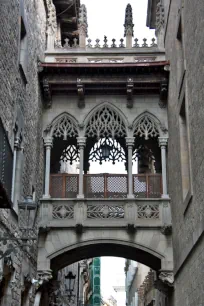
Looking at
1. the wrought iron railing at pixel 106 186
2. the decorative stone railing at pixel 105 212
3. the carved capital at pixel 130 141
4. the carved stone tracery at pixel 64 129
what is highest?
the carved stone tracery at pixel 64 129

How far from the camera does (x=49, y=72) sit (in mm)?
15930

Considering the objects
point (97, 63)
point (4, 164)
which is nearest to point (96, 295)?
point (97, 63)

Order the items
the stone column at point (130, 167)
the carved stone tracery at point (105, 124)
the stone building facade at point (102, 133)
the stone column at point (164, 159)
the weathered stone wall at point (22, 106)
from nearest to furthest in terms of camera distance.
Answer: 1. the weathered stone wall at point (22, 106)
2. the stone building facade at point (102, 133)
3. the stone column at point (130, 167)
4. the stone column at point (164, 159)
5. the carved stone tracery at point (105, 124)

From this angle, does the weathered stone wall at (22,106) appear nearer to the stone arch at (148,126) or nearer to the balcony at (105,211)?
the balcony at (105,211)

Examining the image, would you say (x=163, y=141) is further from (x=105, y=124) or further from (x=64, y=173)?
(x=64, y=173)

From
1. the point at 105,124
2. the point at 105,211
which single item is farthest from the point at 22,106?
the point at 105,211

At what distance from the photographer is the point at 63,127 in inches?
631

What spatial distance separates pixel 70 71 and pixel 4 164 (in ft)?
26.1

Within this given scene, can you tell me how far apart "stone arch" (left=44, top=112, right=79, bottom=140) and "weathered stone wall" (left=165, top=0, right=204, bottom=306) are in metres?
2.83

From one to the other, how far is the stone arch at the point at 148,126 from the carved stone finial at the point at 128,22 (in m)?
2.73

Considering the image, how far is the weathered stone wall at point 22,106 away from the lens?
34.8ft

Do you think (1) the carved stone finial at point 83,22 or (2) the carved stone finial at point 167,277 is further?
(1) the carved stone finial at point 83,22

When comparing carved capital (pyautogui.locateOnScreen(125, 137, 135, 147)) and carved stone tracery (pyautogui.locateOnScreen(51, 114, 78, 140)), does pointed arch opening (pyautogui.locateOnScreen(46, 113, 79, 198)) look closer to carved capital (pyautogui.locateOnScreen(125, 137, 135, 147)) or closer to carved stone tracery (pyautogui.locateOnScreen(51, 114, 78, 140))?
carved stone tracery (pyautogui.locateOnScreen(51, 114, 78, 140))

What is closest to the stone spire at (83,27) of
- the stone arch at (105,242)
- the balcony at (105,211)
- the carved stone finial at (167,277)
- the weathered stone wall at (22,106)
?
the weathered stone wall at (22,106)
